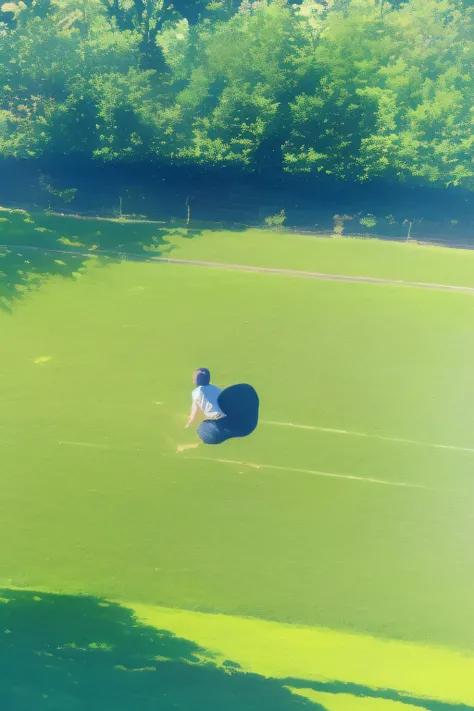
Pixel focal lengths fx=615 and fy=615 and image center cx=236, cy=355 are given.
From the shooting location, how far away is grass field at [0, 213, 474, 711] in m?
5.23

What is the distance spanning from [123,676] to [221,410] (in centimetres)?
255

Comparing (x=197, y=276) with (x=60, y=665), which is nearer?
(x=60, y=665)

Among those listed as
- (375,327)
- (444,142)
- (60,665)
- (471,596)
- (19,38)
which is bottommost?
(60,665)

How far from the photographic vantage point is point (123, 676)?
4.75 meters

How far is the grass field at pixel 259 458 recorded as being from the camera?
523 centimetres

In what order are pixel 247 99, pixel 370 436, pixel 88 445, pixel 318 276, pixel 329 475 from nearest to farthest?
pixel 329 475
pixel 88 445
pixel 370 436
pixel 318 276
pixel 247 99

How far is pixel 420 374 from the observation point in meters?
7.87

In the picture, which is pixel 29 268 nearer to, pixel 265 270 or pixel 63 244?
pixel 63 244

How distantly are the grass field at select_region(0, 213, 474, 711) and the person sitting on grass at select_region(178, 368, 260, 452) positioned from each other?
0.29m

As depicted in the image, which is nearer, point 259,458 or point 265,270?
point 259,458

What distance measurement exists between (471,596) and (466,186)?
25.0ft

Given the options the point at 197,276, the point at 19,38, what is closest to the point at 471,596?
the point at 197,276

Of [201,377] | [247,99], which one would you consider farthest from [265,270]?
[201,377]

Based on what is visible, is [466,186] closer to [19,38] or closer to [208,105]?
[208,105]
